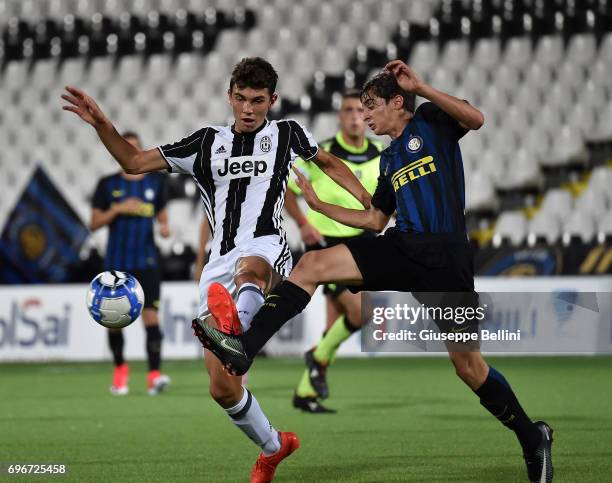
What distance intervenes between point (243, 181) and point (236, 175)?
0.04 metres

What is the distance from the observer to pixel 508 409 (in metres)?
4.29

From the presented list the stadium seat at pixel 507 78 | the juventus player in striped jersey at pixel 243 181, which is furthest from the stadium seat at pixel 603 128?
the juventus player in striped jersey at pixel 243 181

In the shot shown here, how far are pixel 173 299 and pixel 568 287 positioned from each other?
4.64 metres

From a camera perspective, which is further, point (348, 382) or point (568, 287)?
point (568, 287)

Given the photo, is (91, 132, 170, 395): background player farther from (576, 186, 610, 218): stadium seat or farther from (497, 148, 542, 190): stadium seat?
(576, 186, 610, 218): stadium seat

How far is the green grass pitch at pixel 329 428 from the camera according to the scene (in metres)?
4.75

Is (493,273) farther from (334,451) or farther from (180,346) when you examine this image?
(334,451)

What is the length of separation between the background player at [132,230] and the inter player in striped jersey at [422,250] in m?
5.07

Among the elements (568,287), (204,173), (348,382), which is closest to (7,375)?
(348,382)

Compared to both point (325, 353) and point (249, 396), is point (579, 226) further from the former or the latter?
point (249, 396)

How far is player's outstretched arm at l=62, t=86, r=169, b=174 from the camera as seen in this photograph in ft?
14.5

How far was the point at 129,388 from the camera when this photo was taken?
9.70 metres

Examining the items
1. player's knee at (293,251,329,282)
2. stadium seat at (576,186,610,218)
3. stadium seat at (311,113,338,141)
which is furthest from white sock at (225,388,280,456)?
stadium seat at (311,113,338,141)

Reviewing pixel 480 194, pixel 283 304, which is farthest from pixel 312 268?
pixel 480 194
